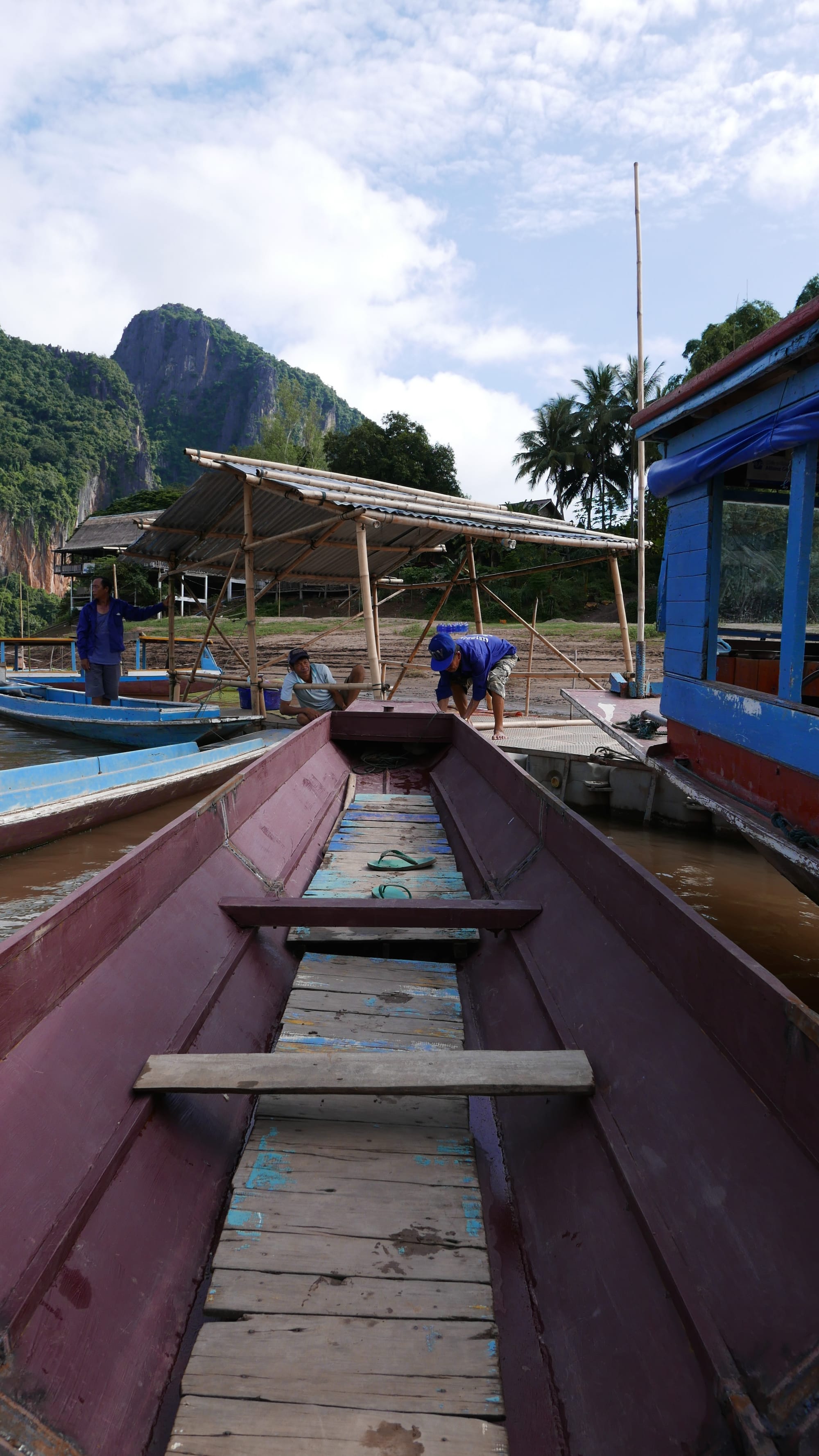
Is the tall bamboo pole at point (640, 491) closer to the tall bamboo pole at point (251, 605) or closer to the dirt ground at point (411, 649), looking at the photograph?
the dirt ground at point (411, 649)

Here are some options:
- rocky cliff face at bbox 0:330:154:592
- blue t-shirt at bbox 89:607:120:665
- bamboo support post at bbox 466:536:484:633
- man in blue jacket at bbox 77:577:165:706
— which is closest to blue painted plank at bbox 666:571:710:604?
bamboo support post at bbox 466:536:484:633

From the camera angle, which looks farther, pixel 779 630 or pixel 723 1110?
pixel 779 630

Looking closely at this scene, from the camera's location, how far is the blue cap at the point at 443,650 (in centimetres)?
782

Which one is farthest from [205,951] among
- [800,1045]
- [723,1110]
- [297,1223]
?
[800,1045]

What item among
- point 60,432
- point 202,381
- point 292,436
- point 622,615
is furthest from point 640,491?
point 202,381

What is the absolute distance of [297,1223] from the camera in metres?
1.54

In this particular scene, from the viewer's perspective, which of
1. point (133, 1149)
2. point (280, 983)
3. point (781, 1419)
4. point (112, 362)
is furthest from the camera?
point (112, 362)

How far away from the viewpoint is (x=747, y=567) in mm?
5199

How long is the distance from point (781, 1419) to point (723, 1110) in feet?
1.58

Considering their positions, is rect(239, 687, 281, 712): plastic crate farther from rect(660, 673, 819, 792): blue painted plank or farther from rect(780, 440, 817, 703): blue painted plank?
rect(780, 440, 817, 703): blue painted plank

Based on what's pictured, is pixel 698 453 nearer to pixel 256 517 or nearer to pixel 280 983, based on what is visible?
pixel 280 983

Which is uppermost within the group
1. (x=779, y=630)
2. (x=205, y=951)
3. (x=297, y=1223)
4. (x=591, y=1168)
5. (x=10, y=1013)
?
(x=779, y=630)

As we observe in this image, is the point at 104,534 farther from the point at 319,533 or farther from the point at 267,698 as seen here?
the point at 319,533

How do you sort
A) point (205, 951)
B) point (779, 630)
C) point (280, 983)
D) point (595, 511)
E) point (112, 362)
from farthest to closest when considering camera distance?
point (112, 362), point (595, 511), point (779, 630), point (280, 983), point (205, 951)
